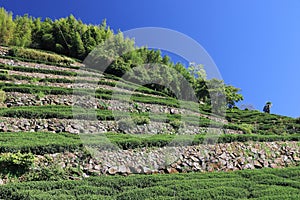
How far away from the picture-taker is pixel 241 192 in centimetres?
765

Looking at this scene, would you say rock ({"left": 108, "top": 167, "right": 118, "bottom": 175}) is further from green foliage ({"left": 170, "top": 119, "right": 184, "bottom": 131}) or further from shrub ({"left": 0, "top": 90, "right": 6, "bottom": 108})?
shrub ({"left": 0, "top": 90, "right": 6, "bottom": 108})

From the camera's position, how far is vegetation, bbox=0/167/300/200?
6.86 meters

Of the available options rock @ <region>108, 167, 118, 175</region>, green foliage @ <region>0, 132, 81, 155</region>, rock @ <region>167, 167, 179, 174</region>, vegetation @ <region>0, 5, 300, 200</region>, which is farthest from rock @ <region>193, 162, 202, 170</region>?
green foliage @ <region>0, 132, 81, 155</region>

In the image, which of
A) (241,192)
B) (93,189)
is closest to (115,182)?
(93,189)

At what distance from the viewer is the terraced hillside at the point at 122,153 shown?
24.6 ft

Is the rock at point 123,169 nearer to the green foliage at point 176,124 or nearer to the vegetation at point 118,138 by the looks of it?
the vegetation at point 118,138

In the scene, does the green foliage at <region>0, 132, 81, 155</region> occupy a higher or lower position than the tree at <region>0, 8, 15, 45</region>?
lower

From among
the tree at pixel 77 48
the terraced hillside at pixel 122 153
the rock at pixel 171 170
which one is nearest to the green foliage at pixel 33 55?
the tree at pixel 77 48

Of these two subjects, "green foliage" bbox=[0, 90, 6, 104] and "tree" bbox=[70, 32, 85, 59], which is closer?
"green foliage" bbox=[0, 90, 6, 104]

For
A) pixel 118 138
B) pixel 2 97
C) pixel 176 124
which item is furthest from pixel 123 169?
pixel 2 97

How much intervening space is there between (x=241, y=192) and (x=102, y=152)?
4.26 meters

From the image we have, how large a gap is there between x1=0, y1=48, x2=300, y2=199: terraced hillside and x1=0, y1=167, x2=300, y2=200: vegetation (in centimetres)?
2

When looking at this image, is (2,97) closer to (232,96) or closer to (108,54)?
(108,54)

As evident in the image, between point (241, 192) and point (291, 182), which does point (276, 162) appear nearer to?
point (291, 182)
